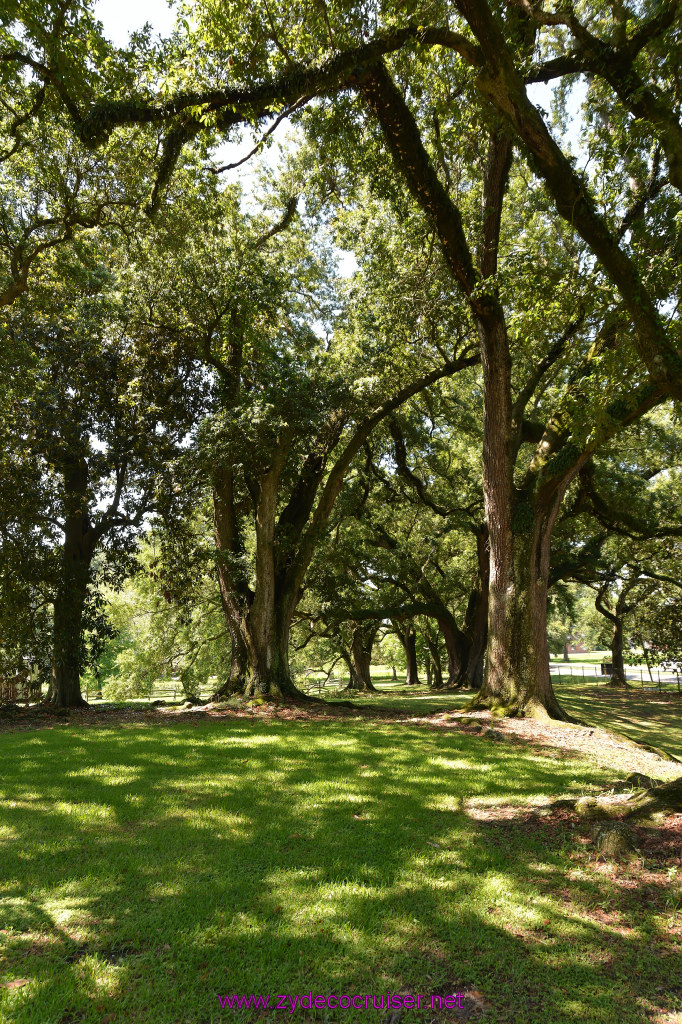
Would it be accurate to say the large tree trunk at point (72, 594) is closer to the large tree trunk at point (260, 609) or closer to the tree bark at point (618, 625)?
the large tree trunk at point (260, 609)

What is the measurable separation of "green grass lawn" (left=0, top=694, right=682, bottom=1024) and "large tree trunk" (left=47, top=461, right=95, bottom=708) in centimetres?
709

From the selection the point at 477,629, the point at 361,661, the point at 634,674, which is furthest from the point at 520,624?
the point at 634,674

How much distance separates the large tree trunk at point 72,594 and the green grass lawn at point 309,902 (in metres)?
7.09

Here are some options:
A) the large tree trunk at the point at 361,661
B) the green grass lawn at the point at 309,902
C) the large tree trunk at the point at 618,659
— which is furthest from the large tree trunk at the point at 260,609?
the large tree trunk at the point at 618,659

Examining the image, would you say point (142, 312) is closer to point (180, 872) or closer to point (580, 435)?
point (580, 435)

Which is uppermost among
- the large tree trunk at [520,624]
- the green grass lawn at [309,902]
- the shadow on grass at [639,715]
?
the large tree trunk at [520,624]

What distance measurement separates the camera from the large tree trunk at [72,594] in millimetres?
12836

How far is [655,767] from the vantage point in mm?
7426

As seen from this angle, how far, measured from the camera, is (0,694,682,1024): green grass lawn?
2.66 m

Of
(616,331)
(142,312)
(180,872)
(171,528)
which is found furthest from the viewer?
(171,528)

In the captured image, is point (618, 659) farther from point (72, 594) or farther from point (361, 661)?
point (72, 594)

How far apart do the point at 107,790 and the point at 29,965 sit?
3.03 m

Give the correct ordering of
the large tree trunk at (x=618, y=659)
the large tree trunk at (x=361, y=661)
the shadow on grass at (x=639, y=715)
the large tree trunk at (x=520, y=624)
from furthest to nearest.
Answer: the large tree trunk at (x=618, y=659) < the large tree trunk at (x=361, y=661) < the shadow on grass at (x=639, y=715) < the large tree trunk at (x=520, y=624)

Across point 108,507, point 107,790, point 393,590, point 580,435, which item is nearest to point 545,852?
point 107,790
